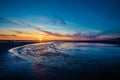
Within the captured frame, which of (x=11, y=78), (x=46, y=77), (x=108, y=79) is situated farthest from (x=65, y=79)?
(x=11, y=78)

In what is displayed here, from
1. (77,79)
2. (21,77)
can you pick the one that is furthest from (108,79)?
(21,77)

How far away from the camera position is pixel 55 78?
8547 millimetres

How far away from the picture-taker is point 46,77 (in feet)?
28.5

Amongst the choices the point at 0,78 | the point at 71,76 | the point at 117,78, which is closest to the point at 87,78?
the point at 71,76

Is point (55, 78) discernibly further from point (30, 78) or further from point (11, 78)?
point (11, 78)

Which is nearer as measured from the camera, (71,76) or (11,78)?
(11,78)

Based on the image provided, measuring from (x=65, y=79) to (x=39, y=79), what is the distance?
5.29 ft

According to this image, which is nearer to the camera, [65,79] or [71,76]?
[65,79]

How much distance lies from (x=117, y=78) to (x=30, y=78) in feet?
18.4

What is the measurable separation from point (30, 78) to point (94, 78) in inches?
161

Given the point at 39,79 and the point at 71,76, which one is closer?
the point at 39,79

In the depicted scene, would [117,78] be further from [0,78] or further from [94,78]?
[0,78]

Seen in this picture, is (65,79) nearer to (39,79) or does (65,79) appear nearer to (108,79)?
(39,79)

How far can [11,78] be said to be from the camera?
8477 mm
